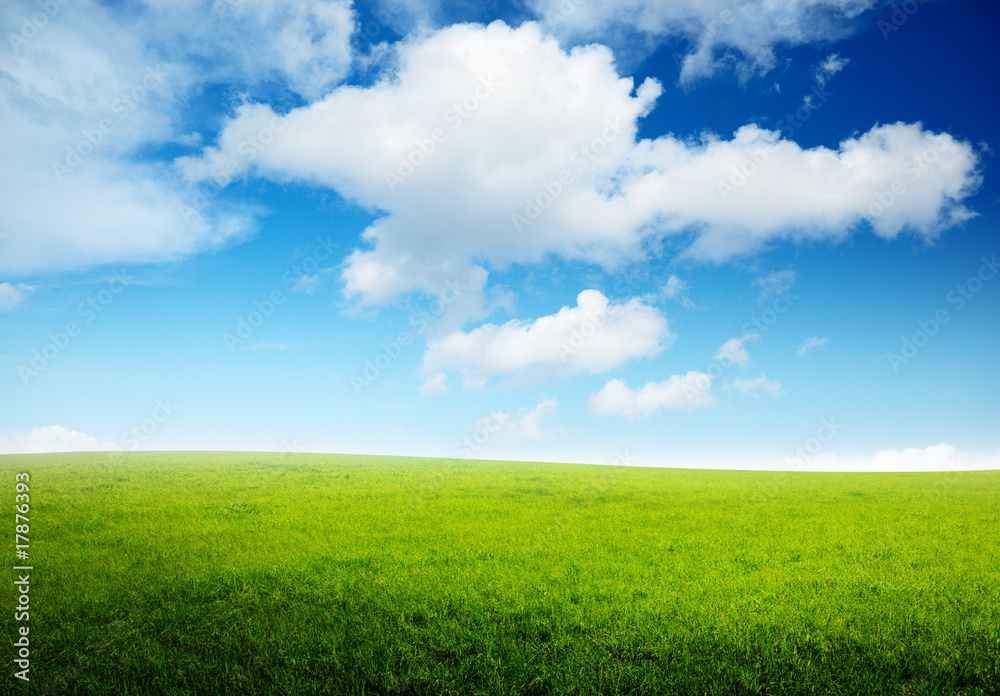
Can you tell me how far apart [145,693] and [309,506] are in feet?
43.4

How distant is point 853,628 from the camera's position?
812 cm

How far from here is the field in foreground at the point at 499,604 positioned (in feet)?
22.9

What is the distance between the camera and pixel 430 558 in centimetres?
1192

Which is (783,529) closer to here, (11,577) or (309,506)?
(309,506)

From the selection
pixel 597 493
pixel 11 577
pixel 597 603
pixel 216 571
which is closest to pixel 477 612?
pixel 597 603

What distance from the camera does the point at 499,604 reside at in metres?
8.94

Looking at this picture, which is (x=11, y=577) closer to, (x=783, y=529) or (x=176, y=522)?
(x=176, y=522)

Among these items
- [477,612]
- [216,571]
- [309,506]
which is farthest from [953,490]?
[216,571]

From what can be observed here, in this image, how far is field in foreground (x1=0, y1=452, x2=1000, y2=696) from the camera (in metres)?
6.98

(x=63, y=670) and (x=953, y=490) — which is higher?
(x=63, y=670)

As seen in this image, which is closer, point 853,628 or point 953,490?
point 853,628

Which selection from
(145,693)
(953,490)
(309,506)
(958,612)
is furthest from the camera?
(953,490)

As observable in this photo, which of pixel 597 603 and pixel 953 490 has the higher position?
pixel 597 603

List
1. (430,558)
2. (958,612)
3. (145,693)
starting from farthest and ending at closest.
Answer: (430,558), (958,612), (145,693)
